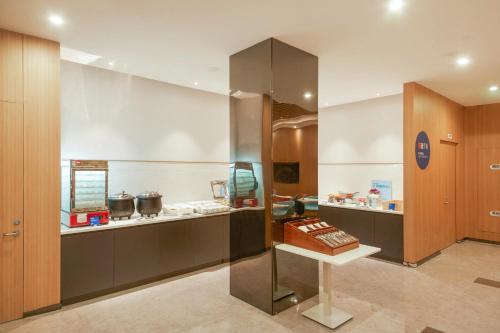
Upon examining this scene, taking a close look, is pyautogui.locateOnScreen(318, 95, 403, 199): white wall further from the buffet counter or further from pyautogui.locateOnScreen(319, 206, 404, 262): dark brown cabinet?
the buffet counter

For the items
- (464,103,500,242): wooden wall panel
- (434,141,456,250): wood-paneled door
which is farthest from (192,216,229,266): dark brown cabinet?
(464,103,500,242): wooden wall panel

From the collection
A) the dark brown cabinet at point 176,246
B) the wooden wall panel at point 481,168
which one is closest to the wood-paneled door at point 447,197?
the wooden wall panel at point 481,168

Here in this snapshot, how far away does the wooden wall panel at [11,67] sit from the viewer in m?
3.11

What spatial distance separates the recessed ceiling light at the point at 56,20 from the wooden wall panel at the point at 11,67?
55 cm

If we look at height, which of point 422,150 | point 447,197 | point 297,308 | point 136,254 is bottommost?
point 297,308

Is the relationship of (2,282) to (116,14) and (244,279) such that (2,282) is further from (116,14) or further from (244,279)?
(116,14)

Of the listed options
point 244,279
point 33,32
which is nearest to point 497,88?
point 244,279

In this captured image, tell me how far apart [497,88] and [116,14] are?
6118mm

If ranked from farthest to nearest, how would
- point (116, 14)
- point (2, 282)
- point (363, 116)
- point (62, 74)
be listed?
point (363, 116), point (62, 74), point (2, 282), point (116, 14)

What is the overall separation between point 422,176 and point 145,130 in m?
4.68

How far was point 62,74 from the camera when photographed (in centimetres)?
410

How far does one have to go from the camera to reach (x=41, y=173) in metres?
3.31

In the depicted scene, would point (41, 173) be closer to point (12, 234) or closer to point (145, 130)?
point (12, 234)

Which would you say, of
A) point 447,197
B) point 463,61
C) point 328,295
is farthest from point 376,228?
point 463,61
